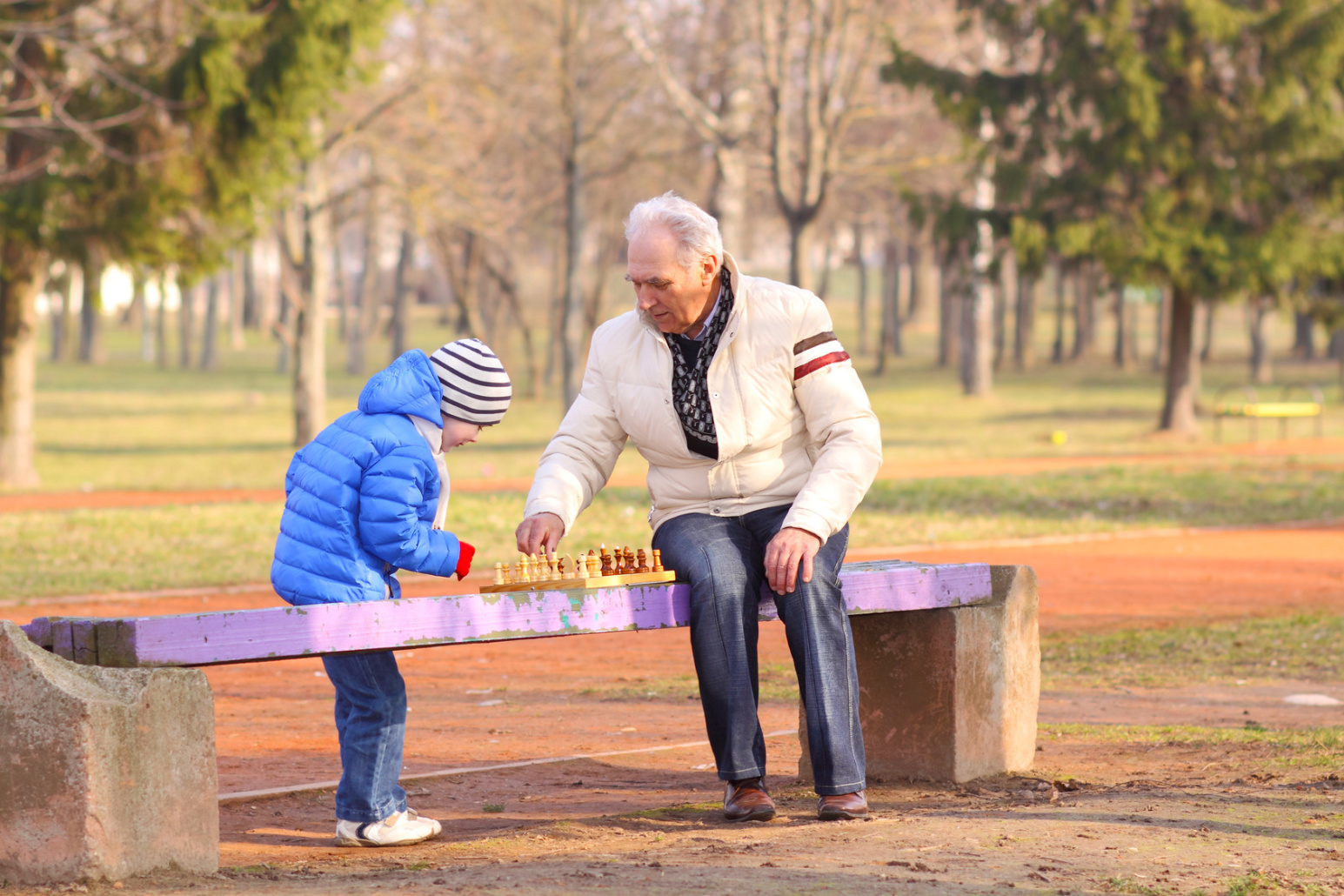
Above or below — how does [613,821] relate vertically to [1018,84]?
below

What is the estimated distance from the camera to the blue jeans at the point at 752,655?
4.88 metres

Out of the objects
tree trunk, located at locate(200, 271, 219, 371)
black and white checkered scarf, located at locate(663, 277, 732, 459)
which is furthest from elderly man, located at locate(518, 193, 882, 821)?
tree trunk, located at locate(200, 271, 219, 371)

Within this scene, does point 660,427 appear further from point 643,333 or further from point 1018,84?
point 1018,84

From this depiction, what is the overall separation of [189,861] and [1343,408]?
32.6 m

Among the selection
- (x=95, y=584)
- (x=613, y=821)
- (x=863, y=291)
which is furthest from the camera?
(x=863, y=291)

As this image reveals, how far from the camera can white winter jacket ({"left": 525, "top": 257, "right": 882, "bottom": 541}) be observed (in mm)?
4988

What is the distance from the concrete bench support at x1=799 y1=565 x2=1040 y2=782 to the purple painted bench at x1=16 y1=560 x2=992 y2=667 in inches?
30.2

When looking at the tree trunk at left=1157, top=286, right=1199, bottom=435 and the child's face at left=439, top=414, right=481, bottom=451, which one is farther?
the tree trunk at left=1157, top=286, right=1199, bottom=435

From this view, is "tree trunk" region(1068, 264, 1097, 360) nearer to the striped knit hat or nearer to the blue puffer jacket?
the striped knit hat

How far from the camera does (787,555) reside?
4.70 m

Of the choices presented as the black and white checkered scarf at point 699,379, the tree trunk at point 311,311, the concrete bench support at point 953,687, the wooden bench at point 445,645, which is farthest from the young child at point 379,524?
the tree trunk at point 311,311

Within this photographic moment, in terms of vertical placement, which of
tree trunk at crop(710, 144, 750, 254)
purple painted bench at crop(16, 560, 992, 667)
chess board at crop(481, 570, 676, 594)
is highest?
tree trunk at crop(710, 144, 750, 254)

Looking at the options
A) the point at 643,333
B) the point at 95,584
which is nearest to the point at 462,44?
the point at 95,584

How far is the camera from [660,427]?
508cm
